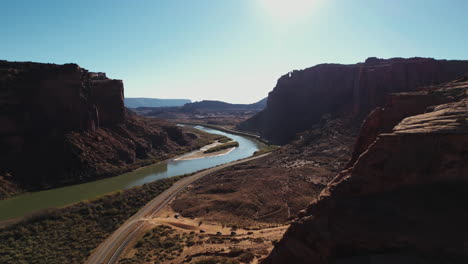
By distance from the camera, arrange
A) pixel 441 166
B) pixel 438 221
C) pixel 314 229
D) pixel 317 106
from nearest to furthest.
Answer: pixel 438 221, pixel 441 166, pixel 314 229, pixel 317 106

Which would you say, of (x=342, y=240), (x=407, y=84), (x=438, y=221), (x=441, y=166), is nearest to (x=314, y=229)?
(x=342, y=240)

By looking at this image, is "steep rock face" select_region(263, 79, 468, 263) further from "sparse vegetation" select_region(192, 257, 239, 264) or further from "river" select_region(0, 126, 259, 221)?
"river" select_region(0, 126, 259, 221)

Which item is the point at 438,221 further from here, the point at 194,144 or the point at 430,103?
the point at 194,144

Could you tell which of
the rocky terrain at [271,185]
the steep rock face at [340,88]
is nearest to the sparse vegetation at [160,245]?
the rocky terrain at [271,185]

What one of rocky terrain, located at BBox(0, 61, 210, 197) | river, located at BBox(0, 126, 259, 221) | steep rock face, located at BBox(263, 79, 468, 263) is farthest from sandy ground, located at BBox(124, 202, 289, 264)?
rocky terrain, located at BBox(0, 61, 210, 197)

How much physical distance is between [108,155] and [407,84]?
68864 millimetres

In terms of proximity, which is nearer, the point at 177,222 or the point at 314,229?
the point at 314,229

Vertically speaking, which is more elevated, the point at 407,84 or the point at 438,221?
the point at 407,84

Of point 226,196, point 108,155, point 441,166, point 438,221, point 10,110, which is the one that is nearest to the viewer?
point 438,221

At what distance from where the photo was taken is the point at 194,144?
97.4 metres

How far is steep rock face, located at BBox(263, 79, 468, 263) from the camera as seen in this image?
9336 mm

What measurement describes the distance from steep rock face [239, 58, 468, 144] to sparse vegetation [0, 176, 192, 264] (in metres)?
53.5

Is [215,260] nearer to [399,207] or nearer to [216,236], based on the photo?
[216,236]

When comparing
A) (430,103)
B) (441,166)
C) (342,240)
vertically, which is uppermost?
(430,103)
